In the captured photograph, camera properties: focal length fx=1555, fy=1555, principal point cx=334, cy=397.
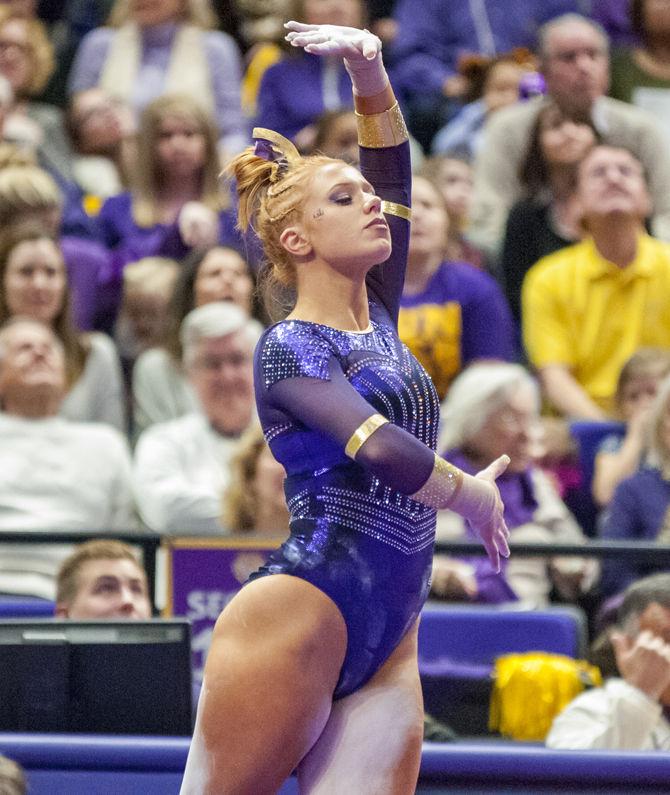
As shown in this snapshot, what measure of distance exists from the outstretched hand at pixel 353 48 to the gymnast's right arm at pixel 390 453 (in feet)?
1.86

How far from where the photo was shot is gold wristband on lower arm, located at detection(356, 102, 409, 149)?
2.82 meters

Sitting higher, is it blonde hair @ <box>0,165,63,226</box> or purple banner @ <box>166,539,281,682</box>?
blonde hair @ <box>0,165,63,226</box>

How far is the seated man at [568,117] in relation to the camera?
21.4ft

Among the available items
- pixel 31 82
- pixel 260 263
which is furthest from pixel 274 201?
pixel 31 82

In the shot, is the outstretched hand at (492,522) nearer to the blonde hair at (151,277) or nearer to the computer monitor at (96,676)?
the computer monitor at (96,676)

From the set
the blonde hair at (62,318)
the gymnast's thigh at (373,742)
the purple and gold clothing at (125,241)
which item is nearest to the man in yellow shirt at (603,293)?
the purple and gold clothing at (125,241)

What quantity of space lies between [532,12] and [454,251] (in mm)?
2253

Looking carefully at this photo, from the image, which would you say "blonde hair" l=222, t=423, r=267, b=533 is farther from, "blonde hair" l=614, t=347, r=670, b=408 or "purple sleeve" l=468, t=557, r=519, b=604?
"blonde hair" l=614, t=347, r=670, b=408

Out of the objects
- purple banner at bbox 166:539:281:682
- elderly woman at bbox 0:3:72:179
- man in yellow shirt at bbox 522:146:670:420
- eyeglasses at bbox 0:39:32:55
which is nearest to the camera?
purple banner at bbox 166:539:281:682

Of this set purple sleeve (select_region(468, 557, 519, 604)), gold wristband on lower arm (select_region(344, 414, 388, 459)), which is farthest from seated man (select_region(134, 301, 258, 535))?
gold wristband on lower arm (select_region(344, 414, 388, 459))

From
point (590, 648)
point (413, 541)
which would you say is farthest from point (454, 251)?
point (413, 541)

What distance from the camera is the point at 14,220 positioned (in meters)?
5.83

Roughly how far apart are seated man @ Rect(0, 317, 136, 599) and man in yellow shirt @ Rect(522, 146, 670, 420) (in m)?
1.77

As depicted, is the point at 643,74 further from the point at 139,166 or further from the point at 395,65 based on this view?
the point at 139,166
